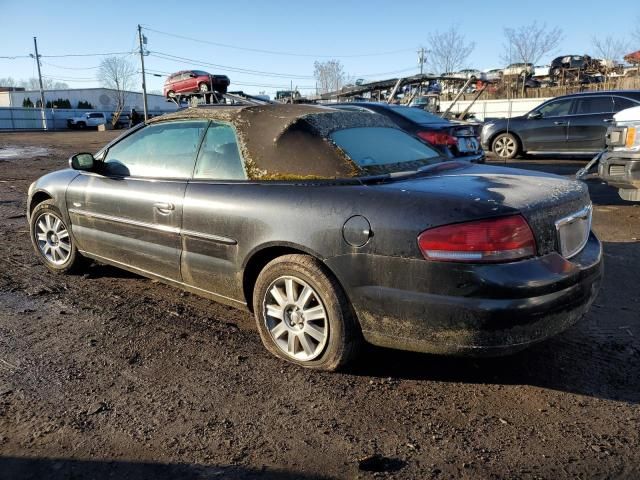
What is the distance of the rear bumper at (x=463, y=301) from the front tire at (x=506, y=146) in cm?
1096

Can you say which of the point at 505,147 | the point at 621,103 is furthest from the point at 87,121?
the point at 621,103

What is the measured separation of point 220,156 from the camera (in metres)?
3.63

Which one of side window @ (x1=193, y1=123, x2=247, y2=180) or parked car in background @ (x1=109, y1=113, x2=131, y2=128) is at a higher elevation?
parked car in background @ (x1=109, y1=113, x2=131, y2=128)

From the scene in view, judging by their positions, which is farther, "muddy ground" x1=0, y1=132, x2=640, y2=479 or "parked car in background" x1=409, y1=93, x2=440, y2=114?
"parked car in background" x1=409, y1=93, x2=440, y2=114

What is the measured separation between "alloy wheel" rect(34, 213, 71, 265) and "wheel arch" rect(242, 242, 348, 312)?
234 centimetres

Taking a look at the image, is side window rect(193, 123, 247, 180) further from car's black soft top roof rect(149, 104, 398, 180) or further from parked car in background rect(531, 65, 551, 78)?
parked car in background rect(531, 65, 551, 78)

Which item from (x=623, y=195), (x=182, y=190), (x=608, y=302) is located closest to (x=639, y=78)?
(x=623, y=195)

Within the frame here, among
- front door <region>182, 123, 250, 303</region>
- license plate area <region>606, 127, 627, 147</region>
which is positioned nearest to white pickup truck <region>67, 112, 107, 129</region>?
license plate area <region>606, 127, 627, 147</region>

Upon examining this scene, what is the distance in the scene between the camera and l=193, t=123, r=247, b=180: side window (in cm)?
350

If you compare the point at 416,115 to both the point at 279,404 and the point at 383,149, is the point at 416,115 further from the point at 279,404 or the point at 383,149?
the point at 279,404

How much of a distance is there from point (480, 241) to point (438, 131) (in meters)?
6.20

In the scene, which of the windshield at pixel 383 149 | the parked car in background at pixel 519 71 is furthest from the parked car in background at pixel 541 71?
the windshield at pixel 383 149

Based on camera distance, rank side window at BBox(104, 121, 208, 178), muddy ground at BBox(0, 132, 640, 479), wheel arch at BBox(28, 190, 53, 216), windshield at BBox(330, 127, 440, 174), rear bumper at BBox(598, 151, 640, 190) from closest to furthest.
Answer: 1. muddy ground at BBox(0, 132, 640, 479)
2. windshield at BBox(330, 127, 440, 174)
3. side window at BBox(104, 121, 208, 178)
4. wheel arch at BBox(28, 190, 53, 216)
5. rear bumper at BBox(598, 151, 640, 190)

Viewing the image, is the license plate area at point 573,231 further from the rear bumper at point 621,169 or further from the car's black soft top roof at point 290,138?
the rear bumper at point 621,169
